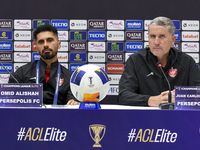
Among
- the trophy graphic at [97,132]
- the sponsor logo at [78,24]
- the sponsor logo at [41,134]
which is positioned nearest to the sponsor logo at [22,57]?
the sponsor logo at [78,24]

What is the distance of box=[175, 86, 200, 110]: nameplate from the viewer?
3.54ft

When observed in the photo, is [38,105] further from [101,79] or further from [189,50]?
[189,50]

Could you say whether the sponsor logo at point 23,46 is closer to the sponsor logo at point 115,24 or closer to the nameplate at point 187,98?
the sponsor logo at point 115,24

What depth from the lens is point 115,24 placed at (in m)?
3.28

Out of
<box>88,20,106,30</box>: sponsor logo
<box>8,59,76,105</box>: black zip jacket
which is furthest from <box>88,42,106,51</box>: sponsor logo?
<box>8,59,76,105</box>: black zip jacket

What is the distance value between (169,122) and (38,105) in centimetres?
64

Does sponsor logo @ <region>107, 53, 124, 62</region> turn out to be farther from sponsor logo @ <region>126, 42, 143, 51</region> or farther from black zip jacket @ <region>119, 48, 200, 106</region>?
black zip jacket @ <region>119, 48, 200, 106</region>

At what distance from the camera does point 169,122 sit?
1.03 meters

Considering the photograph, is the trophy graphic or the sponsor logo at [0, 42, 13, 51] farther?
the sponsor logo at [0, 42, 13, 51]

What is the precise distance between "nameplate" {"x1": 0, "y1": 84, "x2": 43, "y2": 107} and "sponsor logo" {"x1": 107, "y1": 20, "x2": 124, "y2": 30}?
7.67 feet

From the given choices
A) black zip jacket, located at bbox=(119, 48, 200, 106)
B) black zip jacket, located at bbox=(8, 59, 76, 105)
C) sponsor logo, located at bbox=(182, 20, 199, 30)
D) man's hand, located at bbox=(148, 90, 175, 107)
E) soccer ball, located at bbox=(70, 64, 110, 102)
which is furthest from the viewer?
sponsor logo, located at bbox=(182, 20, 199, 30)

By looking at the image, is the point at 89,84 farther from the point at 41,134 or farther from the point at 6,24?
the point at 6,24

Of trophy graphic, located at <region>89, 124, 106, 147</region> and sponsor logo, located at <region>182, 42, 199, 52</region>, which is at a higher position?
sponsor logo, located at <region>182, 42, 199, 52</region>

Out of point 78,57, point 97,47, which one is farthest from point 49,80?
point 97,47
